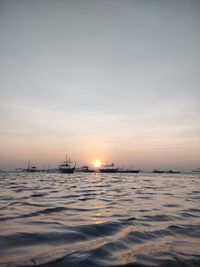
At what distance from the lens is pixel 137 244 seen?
4414mm

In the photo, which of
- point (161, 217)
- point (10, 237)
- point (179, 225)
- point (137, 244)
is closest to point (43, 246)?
point (10, 237)

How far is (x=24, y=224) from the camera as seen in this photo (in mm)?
6004

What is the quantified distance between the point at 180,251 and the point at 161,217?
3466 mm

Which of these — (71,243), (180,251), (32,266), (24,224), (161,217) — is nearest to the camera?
(32,266)

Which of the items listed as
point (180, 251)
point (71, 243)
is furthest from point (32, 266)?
point (180, 251)

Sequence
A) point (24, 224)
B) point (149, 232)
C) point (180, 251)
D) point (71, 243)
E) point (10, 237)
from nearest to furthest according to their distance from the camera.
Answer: point (180, 251) → point (71, 243) → point (10, 237) → point (149, 232) → point (24, 224)

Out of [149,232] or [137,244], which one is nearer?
[137,244]

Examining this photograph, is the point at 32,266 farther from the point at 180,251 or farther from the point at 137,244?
the point at 180,251

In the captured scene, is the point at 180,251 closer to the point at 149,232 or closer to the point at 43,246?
the point at 149,232

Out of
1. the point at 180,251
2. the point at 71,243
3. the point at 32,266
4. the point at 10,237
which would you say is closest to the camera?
the point at 32,266

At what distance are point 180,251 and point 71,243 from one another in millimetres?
A: 2112

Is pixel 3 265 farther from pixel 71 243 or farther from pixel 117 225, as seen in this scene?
pixel 117 225

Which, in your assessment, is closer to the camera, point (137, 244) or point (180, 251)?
point (180, 251)

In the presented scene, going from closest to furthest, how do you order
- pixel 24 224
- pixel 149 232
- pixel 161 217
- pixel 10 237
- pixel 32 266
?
1. pixel 32 266
2. pixel 10 237
3. pixel 149 232
4. pixel 24 224
5. pixel 161 217
